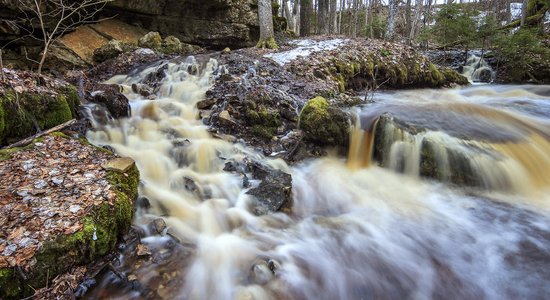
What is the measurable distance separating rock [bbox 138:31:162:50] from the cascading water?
11.4 meters

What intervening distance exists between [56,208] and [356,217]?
11.3 feet

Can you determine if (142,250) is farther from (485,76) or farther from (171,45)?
(485,76)

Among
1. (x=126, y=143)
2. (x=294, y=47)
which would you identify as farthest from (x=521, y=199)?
(x=294, y=47)

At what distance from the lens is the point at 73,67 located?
28.4 feet

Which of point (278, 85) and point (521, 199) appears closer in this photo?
point (521, 199)

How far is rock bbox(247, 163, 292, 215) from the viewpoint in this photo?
174 inches

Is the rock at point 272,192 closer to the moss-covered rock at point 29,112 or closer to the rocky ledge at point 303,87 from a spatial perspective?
the rocky ledge at point 303,87

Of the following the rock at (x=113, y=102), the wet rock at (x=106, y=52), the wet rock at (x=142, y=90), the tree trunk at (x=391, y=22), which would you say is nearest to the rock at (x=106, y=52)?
the wet rock at (x=106, y=52)

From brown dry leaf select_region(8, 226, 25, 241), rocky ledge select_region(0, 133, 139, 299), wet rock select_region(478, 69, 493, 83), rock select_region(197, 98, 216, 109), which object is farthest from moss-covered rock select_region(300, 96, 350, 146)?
wet rock select_region(478, 69, 493, 83)

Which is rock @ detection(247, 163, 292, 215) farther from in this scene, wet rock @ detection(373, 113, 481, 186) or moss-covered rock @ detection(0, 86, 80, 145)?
moss-covered rock @ detection(0, 86, 80, 145)

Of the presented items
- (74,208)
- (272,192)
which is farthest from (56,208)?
(272,192)

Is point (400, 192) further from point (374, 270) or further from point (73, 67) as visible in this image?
point (73, 67)

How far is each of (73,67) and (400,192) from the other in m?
8.50

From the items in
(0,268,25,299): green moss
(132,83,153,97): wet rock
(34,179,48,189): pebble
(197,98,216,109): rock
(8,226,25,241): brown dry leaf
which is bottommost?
(0,268,25,299): green moss
